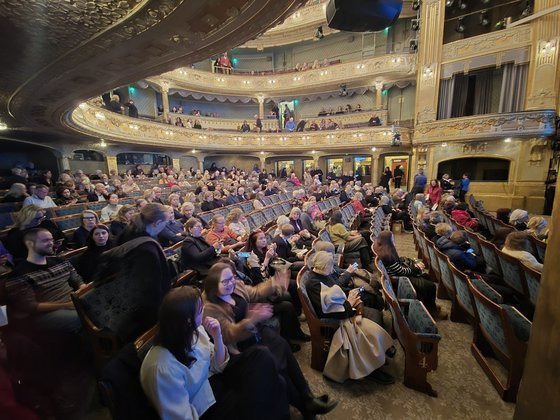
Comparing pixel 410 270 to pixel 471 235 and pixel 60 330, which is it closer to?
pixel 471 235

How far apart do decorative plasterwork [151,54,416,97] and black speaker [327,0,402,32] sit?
537 inches

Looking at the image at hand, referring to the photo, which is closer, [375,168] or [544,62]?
[544,62]

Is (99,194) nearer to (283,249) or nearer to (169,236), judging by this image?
(169,236)

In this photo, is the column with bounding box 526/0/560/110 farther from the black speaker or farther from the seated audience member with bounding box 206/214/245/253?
the seated audience member with bounding box 206/214/245/253

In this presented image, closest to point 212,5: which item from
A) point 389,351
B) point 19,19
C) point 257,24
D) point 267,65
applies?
point 257,24

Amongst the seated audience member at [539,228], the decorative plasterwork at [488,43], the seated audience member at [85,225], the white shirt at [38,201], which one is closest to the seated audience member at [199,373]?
the seated audience member at [85,225]

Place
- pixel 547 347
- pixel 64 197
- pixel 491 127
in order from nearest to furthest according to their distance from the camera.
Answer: pixel 547 347
pixel 64 197
pixel 491 127

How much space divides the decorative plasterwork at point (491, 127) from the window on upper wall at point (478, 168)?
160cm

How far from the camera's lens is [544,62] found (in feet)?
30.7

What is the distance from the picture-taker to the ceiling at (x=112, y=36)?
2043mm

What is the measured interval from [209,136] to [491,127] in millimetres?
13418

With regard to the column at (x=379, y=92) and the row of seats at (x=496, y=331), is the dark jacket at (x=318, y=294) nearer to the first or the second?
the row of seats at (x=496, y=331)

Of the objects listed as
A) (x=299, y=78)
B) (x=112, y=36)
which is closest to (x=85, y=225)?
(x=112, y=36)

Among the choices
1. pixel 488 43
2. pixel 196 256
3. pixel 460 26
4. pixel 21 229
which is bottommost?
pixel 196 256
